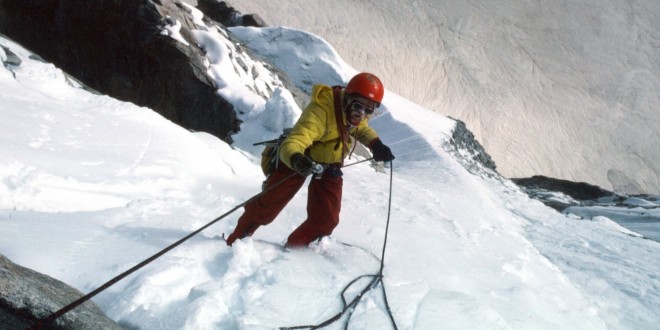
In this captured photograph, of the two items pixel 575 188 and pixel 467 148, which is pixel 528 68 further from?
pixel 467 148

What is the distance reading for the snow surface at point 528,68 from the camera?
29.2 m

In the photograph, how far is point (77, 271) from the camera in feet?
7.53

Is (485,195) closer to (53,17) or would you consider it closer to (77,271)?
(77,271)

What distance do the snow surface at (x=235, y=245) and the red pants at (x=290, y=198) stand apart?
0.17 metres

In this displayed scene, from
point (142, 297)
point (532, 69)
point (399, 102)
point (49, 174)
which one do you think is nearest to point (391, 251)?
point (142, 297)

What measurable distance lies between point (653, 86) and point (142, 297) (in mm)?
43009

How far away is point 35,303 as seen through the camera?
5.36 ft

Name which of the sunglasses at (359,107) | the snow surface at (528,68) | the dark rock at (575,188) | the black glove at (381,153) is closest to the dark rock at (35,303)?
the sunglasses at (359,107)

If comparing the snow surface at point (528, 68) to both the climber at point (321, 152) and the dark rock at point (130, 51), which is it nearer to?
the dark rock at point (130, 51)

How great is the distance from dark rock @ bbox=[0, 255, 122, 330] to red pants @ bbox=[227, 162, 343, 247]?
151 centimetres

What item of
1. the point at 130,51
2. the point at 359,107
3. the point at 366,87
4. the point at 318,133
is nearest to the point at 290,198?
the point at 318,133

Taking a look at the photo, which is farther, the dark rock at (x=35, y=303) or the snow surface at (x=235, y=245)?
the snow surface at (x=235, y=245)

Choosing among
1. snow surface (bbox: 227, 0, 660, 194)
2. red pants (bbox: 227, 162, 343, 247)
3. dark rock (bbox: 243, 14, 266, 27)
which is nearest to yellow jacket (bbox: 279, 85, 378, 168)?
red pants (bbox: 227, 162, 343, 247)

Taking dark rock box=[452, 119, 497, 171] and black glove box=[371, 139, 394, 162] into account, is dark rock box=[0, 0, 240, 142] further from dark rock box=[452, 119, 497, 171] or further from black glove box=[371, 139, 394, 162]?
dark rock box=[452, 119, 497, 171]
